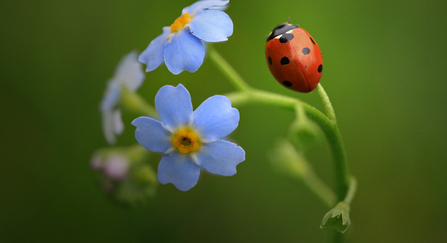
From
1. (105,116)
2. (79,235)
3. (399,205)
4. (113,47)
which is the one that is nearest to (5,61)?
(113,47)

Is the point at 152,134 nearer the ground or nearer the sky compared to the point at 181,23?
nearer the ground

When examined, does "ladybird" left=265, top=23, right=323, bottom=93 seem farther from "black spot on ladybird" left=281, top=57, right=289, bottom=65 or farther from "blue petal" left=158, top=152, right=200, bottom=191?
"blue petal" left=158, top=152, right=200, bottom=191

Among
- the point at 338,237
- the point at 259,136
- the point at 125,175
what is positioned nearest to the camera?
the point at 338,237

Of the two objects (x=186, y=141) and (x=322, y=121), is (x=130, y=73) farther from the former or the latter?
(x=322, y=121)

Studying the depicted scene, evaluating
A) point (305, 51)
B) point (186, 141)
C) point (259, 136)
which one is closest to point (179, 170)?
point (186, 141)

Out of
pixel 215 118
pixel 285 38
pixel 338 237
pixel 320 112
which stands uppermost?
pixel 285 38

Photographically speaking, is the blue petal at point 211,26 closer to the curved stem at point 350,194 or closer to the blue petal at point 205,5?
the blue petal at point 205,5

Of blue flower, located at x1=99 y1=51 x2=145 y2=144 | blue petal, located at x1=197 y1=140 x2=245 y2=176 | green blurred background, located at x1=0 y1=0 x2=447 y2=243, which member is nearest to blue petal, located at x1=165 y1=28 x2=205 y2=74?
blue petal, located at x1=197 y1=140 x2=245 y2=176
